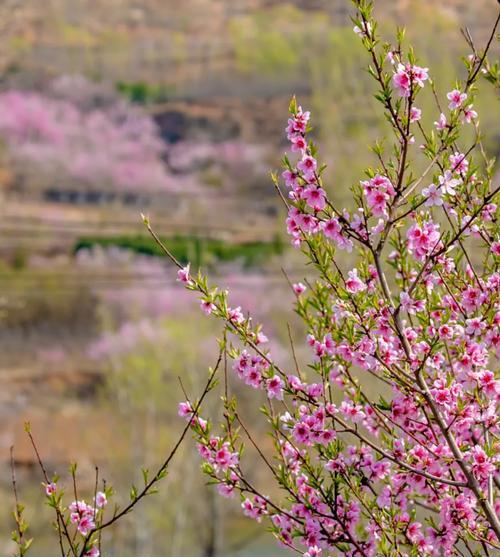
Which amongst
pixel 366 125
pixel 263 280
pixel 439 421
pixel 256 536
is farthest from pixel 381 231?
pixel 366 125

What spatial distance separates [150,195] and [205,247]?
1380 millimetres

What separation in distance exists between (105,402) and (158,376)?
0.79 metres

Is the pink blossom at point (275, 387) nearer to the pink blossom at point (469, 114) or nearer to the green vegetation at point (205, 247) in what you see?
the pink blossom at point (469, 114)

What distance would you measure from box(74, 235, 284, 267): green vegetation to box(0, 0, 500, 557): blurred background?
0.03 metres

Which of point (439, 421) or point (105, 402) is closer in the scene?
point (439, 421)

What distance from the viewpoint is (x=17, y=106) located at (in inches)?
630

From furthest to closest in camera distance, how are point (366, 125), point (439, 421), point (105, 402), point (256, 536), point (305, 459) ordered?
point (366, 125) → point (105, 402) → point (256, 536) → point (305, 459) → point (439, 421)

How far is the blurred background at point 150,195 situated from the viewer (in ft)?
46.5

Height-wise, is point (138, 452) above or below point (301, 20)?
below

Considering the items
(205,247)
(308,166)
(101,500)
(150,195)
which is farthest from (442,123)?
(150,195)

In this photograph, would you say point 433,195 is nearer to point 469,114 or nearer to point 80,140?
point 469,114

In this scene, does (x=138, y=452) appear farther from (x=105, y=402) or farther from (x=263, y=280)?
(x=263, y=280)

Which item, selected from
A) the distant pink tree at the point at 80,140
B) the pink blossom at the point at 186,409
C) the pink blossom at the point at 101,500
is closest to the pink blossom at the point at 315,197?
the pink blossom at the point at 186,409

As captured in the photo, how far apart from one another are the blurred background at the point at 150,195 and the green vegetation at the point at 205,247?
0.09ft
